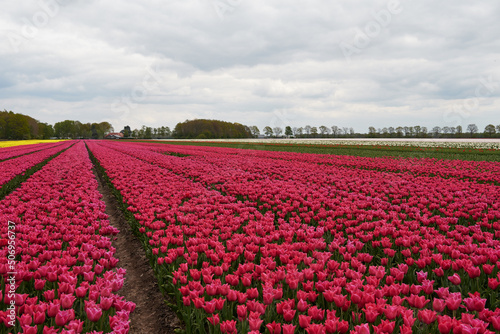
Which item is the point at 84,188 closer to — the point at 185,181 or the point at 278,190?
the point at 185,181

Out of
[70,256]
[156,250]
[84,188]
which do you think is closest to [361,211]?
[156,250]

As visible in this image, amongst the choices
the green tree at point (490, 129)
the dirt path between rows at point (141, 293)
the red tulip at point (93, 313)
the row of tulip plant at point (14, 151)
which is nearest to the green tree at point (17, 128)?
the row of tulip plant at point (14, 151)

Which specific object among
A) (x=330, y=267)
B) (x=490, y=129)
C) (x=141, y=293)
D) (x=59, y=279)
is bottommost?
(x=141, y=293)

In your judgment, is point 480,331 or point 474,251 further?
point 474,251

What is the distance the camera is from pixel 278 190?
884 cm

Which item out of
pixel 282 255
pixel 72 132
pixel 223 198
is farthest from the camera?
pixel 72 132

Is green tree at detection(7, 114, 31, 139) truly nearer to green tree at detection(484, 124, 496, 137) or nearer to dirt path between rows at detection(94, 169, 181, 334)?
dirt path between rows at detection(94, 169, 181, 334)

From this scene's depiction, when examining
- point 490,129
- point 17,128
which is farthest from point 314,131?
point 17,128

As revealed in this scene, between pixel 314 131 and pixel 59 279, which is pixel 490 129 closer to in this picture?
pixel 314 131

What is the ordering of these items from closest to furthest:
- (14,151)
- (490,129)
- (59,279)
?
(59,279)
(14,151)
(490,129)

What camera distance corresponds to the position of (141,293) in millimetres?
4609

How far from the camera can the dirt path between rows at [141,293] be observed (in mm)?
3803

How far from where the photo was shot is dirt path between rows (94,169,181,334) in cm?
380

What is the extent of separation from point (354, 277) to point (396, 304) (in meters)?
0.62
